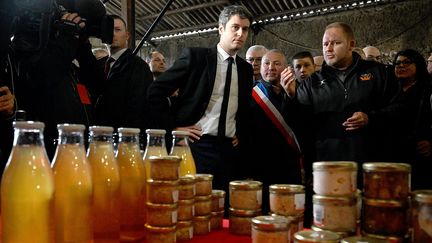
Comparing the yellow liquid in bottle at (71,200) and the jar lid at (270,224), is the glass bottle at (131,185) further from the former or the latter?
the jar lid at (270,224)

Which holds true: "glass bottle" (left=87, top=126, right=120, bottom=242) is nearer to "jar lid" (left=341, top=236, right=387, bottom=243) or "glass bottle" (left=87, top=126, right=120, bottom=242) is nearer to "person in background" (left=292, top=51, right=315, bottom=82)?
"jar lid" (left=341, top=236, right=387, bottom=243)

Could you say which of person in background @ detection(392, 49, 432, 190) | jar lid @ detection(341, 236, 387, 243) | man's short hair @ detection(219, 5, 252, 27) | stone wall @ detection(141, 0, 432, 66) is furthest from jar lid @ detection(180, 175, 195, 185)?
stone wall @ detection(141, 0, 432, 66)

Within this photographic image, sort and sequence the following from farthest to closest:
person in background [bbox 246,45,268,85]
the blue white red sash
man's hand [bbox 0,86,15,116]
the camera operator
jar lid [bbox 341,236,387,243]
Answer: person in background [bbox 246,45,268,85], the blue white red sash, the camera operator, man's hand [bbox 0,86,15,116], jar lid [bbox 341,236,387,243]

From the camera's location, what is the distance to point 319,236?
1.03 metres

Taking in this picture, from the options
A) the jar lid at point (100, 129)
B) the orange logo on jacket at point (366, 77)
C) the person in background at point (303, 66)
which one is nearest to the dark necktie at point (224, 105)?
the orange logo on jacket at point (366, 77)

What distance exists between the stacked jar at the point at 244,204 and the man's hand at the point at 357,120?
1.51 metres

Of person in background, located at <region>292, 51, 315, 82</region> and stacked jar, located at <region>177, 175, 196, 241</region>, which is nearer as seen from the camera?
stacked jar, located at <region>177, 175, 196, 241</region>

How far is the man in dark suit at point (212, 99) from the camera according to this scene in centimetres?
284

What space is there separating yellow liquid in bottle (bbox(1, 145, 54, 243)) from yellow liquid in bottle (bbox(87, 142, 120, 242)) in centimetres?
18

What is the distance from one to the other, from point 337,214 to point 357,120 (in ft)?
5.75

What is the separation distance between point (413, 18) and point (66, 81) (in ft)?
19.8

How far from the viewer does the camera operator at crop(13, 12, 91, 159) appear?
2.18 meters

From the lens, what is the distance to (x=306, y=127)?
10.5 ft

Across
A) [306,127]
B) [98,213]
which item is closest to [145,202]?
[98,213]
